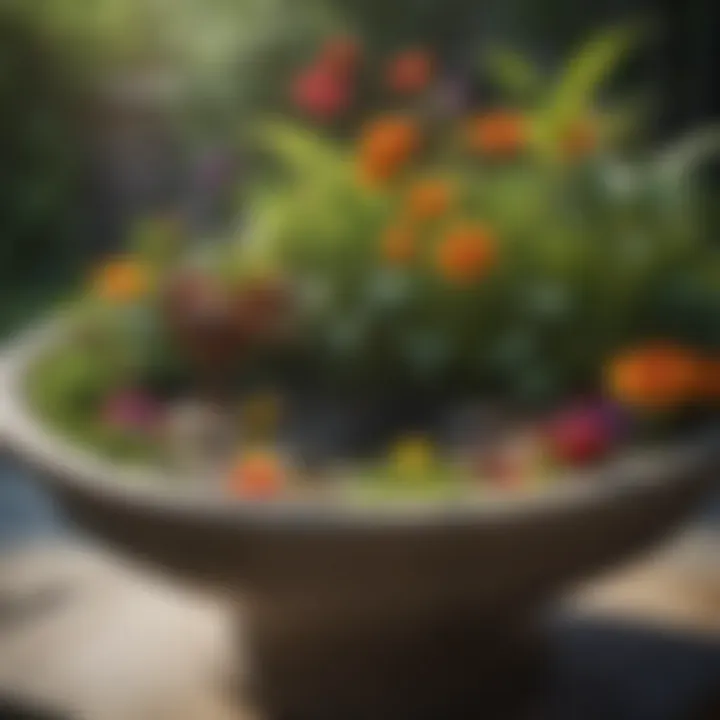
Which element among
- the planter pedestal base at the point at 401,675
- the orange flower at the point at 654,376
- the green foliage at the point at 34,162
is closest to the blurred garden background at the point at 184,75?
the green foliage at the point at 34,162

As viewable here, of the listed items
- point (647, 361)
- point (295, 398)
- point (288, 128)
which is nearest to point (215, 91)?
point (288, 128)

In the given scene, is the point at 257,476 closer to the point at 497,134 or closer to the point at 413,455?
the point at 413,455

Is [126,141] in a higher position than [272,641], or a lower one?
higher

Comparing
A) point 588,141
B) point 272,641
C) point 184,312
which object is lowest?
point 272,641

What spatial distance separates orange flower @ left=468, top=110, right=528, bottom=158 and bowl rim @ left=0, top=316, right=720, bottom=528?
0.61 feet

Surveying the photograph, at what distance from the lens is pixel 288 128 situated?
0.91 meters

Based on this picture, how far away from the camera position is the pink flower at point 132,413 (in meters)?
0.93

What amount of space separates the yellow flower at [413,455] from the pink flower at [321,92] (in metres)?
0.19

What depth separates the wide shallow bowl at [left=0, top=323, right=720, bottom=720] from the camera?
0.88 m

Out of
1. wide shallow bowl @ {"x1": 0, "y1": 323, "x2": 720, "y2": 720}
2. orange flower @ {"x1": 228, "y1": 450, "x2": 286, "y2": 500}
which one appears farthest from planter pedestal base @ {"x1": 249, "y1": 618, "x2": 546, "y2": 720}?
orange flower @ {"x1": 228, "y1": 450, "x2": 286, "y2": 500}

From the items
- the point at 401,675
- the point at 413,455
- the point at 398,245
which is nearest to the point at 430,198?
the point at 398,245

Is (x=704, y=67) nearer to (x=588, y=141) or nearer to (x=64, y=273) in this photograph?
(x=588, y=141)

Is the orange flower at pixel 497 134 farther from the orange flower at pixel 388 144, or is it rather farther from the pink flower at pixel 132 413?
the pink flower at pixel 132 413

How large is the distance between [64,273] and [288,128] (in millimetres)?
155
